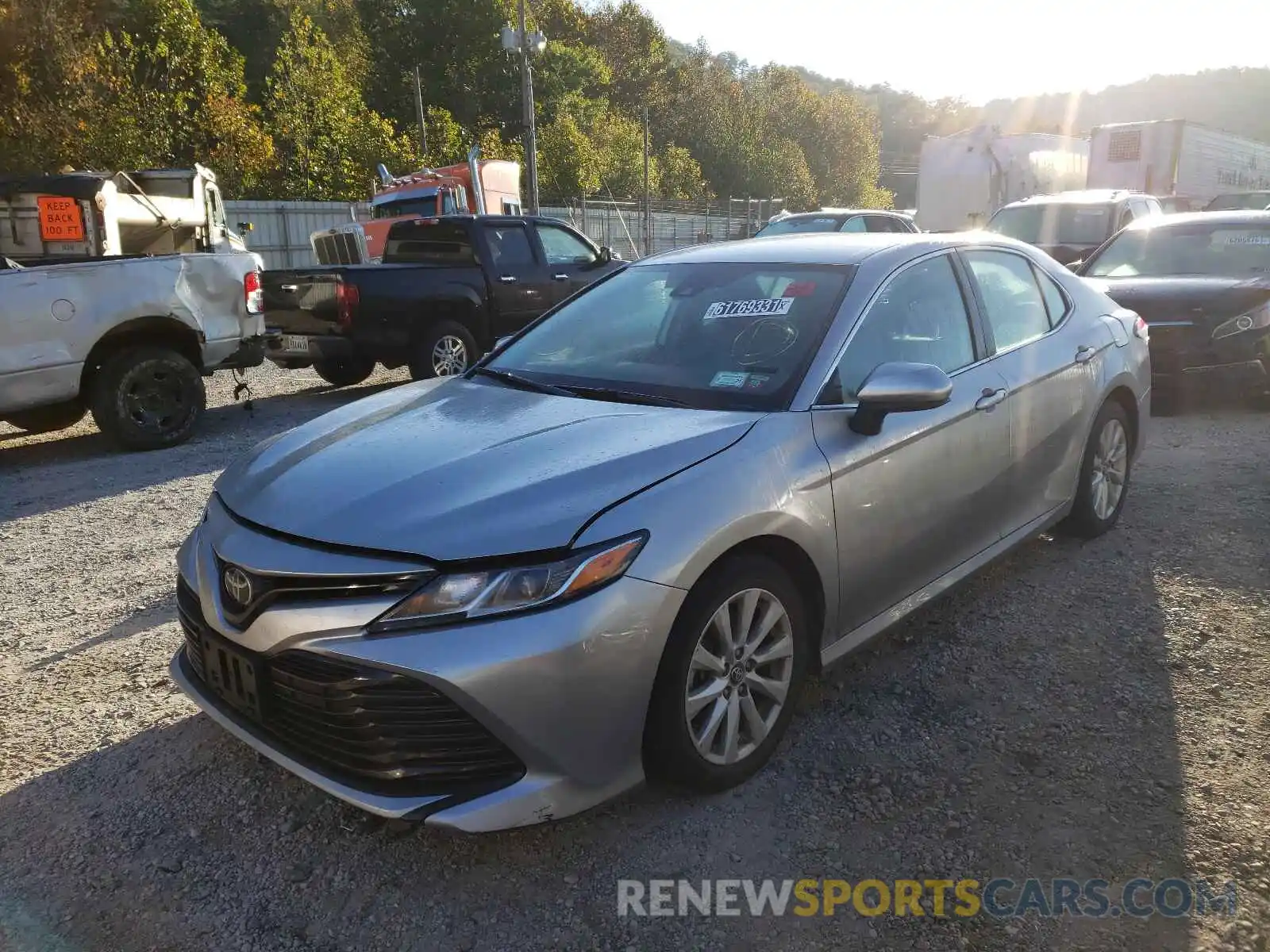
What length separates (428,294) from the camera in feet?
30.7

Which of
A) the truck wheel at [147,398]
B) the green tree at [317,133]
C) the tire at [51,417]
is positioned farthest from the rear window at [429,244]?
the green tree at [317,133]

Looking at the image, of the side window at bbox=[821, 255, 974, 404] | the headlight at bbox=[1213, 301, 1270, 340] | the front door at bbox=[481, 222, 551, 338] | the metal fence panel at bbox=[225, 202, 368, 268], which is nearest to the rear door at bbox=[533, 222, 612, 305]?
the front door at bbox=[481, 222, 551, 338]

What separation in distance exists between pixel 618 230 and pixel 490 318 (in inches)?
965

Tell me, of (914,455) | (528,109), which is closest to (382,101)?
(528,109)

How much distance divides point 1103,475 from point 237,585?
13.0 ft

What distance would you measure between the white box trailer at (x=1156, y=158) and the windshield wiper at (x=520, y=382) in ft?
74.3

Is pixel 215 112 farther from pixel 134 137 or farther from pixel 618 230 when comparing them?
pixel 618 230

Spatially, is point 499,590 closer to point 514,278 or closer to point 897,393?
point 897,393

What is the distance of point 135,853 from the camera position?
2.59m

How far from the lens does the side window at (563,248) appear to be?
34.8ft

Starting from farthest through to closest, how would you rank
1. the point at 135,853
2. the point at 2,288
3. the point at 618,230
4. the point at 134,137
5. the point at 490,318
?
the point at 618,230 < the point at 134,137 < the point at 490,318 < the point at 2,288 < the point at 135,853

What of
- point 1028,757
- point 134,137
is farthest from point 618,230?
point 1028,757

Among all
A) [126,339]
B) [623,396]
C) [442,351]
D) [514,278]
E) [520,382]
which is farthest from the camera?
[514,278]

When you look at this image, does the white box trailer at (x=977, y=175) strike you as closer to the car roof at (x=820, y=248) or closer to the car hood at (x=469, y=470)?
the car roof at (x=820, y=248)
